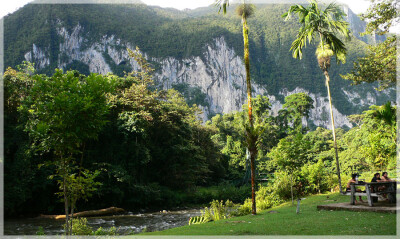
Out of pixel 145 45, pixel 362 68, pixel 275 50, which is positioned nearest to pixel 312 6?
pixel 362 68

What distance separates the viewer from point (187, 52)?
14875cm

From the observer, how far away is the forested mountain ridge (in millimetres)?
125688

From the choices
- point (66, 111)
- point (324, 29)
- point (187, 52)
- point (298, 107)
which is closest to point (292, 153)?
point (324, 29)

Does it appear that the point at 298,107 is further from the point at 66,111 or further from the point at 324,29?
the point at 66,111

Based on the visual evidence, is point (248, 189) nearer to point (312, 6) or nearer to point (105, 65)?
point (312, 6)

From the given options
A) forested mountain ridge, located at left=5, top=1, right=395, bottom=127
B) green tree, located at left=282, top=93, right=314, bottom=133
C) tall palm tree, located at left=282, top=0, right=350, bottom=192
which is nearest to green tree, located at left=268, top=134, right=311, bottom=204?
tall palm tree, located at left=282, top=0, right=350, bottom=192

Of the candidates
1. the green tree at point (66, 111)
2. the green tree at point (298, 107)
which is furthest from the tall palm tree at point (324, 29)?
the green tree at point (298, 107)

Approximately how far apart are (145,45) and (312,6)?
137582 millimetres

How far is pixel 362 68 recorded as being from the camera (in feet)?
51.3

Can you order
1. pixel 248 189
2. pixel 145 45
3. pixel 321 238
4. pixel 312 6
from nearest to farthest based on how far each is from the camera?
1. pixel 321 238
2. pixel 312 6
3. pixel 248 189
4. pixel 145 45

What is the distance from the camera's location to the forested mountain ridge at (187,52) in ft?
412

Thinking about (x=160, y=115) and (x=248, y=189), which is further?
(x=248, y=189)

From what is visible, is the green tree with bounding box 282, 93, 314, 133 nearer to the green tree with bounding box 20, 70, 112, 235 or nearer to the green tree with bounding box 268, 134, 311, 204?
the green tree with bounding box 268, 134, 311, 204

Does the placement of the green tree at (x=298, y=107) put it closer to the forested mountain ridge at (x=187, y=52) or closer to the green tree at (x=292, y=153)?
the green tree at (x=292, y=153)
